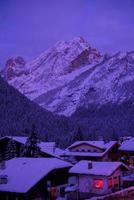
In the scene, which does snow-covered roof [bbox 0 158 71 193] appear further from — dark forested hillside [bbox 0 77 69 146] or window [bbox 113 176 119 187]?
dark forested hillside [bbox 0 77 69 146]

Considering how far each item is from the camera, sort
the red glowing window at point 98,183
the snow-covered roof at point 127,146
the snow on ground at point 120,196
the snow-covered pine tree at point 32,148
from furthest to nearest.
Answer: the snow-covered roof at point 127,146
the snow-covered pine tree at point 32,148
the red glowing window at point 98,183
the snow on ground at point 120,196

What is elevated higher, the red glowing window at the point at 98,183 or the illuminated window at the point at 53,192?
the red glowing window at the point at 98,183

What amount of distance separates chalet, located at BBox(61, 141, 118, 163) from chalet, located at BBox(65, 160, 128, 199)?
22.4 meters

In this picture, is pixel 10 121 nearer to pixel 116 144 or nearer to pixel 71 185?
pixel 116 144

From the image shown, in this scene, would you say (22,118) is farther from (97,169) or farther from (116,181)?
(97,169)

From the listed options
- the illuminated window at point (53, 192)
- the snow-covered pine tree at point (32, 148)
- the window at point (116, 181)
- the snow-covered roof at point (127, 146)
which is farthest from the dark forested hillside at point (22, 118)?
the illuminated window at point (53, 192)

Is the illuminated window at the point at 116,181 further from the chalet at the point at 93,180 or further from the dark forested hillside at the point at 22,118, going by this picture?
the dark forested hillside at the point at 22,118

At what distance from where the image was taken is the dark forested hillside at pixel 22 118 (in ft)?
497

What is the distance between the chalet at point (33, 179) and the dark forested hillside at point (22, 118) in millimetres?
87652

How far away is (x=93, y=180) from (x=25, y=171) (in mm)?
9388

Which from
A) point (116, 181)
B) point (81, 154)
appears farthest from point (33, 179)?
point (81, 154)

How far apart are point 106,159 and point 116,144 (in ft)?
14.8

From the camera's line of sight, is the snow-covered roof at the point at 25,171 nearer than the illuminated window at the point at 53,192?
Yes

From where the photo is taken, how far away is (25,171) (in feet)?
161
